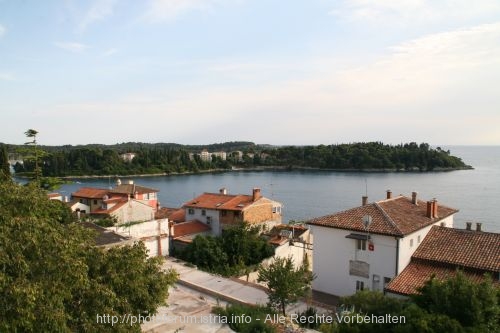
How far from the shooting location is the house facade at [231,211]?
33750 millimetres

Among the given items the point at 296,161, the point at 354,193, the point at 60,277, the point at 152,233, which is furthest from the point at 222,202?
the point at 296,161

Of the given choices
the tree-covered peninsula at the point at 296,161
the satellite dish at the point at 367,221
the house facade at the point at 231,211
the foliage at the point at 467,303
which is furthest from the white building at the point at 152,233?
the tree-covered peninsula at the point at 296,161

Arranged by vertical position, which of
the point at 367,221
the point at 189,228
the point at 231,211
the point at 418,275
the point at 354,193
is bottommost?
the point at 354,193

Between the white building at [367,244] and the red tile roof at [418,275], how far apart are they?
0.50m

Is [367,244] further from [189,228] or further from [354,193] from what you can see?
[354,193]

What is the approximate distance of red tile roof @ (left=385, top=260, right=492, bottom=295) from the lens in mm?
17434

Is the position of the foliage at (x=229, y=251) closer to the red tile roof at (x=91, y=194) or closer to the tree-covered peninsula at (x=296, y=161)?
the red tile roof at (x=91, y=194)

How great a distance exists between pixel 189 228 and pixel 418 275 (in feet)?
61.7

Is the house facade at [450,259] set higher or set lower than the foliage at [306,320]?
higher

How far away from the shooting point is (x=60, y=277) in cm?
725

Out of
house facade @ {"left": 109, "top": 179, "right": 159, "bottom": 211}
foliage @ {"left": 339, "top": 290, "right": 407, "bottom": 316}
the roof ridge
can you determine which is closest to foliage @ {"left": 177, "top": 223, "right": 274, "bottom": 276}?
the roof ridge

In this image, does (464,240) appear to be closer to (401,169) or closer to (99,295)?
(99,295)

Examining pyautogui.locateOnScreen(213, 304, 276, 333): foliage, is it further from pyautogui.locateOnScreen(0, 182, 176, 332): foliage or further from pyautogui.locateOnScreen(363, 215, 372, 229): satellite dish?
pyautogui.locateOnScreen(363, 215, 372, 229): satellite dish

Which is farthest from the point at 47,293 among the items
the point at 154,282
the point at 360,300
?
the point at 360,300
